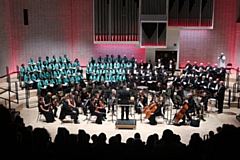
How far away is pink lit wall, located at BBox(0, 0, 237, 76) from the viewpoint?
706 inches

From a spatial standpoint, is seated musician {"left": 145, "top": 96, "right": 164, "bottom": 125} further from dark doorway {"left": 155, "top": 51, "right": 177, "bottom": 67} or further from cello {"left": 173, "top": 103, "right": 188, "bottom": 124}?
dark doorway {"left": 155, "top": 51, "right": 177, "bottom": 67}

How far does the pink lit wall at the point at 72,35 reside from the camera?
58.8 ft

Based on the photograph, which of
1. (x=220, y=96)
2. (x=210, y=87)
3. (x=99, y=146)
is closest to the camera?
(x=99, y=146)

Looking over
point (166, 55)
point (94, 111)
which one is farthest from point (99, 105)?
point (166, 55)

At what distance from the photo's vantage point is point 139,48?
69.6 ft

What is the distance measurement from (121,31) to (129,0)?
1995 millimetres

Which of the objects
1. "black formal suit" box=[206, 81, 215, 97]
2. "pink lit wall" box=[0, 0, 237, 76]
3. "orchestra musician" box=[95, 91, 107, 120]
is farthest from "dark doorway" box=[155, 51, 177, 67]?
"orchestra musician" box=[95, 91, 107, 120]

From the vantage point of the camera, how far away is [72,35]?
67.1 ft

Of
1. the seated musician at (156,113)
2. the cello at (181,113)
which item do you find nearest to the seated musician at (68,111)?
the seated musician at (156,113)

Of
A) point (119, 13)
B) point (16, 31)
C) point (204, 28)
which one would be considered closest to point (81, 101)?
point (16, 31)

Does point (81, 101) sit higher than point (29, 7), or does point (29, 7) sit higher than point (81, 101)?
point (29, 7)

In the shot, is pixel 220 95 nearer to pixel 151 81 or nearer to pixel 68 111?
pixel 151 81

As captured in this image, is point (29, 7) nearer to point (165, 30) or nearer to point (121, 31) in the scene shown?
point (121, 31)

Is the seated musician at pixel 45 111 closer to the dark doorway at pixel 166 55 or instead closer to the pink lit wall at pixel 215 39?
the dark doorway at pixel 166 55
